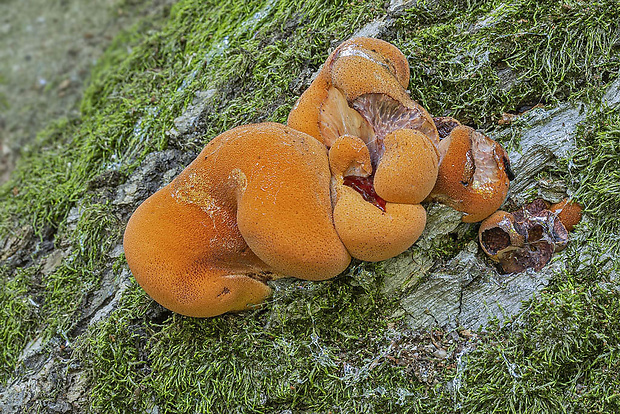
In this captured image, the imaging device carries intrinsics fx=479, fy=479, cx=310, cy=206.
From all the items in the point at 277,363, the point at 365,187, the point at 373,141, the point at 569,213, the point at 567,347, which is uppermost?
the point at 373,141

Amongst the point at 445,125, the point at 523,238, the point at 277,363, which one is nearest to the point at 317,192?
the point at 445,125

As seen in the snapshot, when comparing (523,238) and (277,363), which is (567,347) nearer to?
(523,238)

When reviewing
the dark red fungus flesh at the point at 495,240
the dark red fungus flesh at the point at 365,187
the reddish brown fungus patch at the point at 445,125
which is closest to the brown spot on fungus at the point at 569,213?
the dark red fungus flesh at the point at 495,240

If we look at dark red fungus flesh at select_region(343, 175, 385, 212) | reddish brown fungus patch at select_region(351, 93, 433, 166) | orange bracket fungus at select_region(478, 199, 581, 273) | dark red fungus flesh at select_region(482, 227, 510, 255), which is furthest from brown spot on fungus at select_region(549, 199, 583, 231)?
dark red fungus flesh at select_region(343, 175, 385, 212)

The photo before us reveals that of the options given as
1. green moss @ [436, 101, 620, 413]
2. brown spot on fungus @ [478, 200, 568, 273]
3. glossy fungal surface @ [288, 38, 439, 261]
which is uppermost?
glossy fungal surface @ [288, 38, 439, 261]

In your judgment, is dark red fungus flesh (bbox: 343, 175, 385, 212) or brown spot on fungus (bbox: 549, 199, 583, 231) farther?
brown spot on fungus (bbox: 549, 199, 583, 231)

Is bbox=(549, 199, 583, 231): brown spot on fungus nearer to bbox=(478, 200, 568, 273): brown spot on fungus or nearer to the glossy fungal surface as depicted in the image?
bbox=(478, 200, 568, 273): brown spot on fungus
